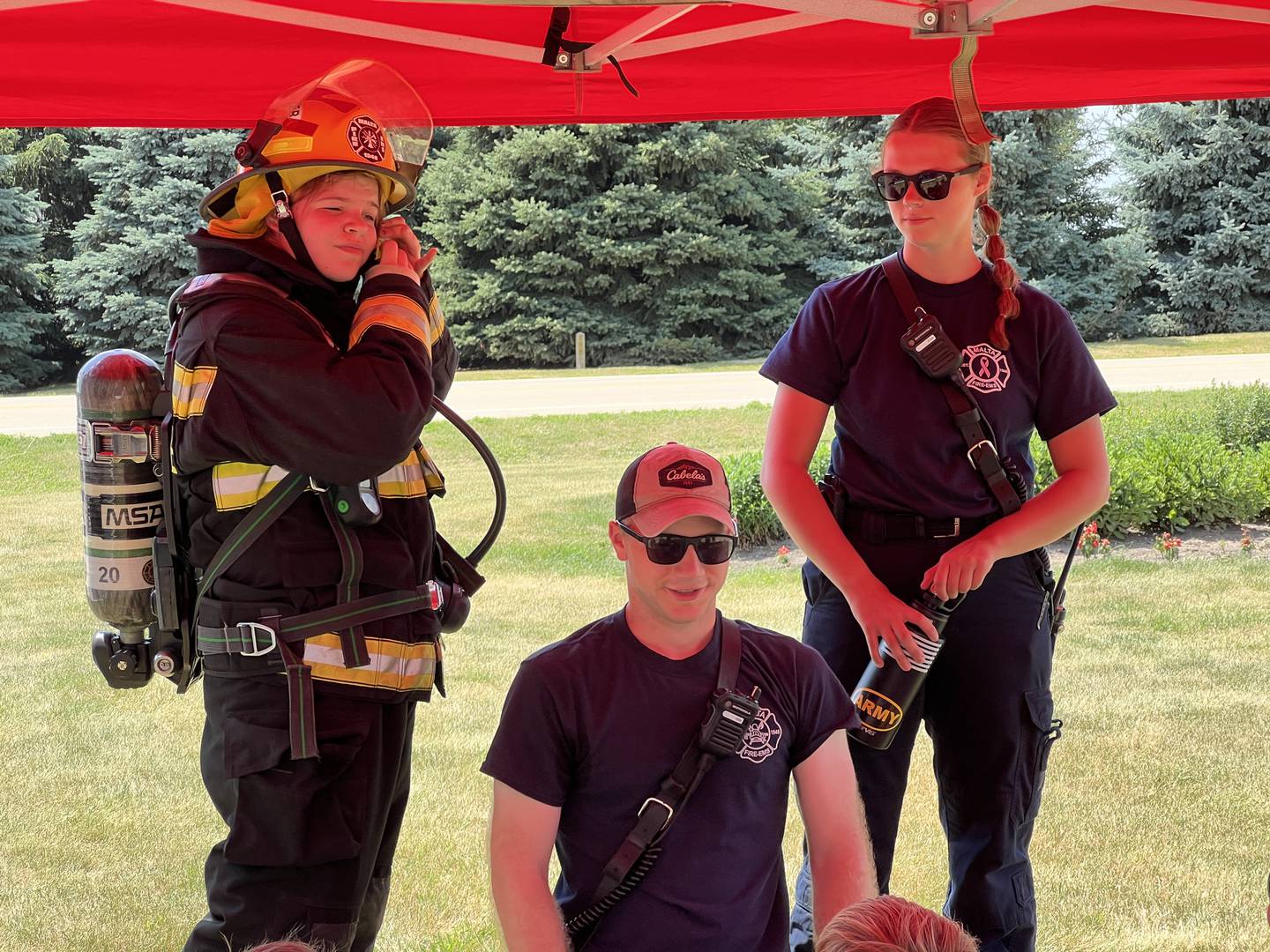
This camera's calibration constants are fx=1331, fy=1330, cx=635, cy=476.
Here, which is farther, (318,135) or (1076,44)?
(1076,44)

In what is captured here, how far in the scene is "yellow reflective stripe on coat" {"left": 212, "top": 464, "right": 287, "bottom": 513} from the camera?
95.1 inches

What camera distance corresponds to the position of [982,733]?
3.04 meters

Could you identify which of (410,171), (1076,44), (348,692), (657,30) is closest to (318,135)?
(410,171)

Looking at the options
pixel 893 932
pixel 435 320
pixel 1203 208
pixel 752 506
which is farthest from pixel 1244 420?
pixel 1203 208

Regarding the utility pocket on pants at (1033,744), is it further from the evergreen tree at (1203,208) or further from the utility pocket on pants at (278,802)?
the evergreen tree at (1203,208)

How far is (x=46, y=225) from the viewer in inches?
1093

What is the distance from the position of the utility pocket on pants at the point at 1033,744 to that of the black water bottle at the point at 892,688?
0.28 metres

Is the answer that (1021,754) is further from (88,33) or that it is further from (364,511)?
(88,33)

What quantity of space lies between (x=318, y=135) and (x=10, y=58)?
5.94ft

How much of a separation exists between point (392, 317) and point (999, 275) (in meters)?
1.44

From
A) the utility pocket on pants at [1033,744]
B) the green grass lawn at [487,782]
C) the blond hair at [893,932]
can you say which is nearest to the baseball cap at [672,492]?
the utility pocket on pants at [1033,744]

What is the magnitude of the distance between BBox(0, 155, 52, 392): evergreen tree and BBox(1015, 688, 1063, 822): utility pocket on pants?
85.8 feet

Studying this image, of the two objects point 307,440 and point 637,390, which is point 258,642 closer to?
point 307,440

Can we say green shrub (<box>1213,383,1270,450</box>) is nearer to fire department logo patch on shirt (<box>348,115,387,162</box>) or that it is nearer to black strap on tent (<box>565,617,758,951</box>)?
black strap on tent (<box>565,617,758,951</box>)
